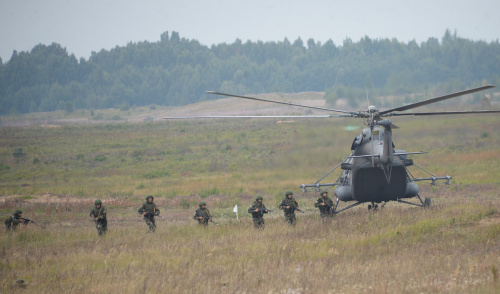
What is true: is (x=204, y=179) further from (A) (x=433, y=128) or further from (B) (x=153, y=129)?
(B) (x=153, y=129)

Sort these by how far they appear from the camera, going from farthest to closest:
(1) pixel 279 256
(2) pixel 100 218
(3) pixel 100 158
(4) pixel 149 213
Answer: (3) pixel 100 158, (4) pixel 149 213, (2) pixel 100 218, (1) pixel 279 256

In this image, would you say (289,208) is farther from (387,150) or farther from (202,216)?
(387,150)

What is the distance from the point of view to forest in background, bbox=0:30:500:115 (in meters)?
119

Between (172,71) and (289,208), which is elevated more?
(172,71)

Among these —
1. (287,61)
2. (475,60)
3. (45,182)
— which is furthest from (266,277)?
(287,61)

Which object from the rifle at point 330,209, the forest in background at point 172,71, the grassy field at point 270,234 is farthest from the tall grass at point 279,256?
the forest in background at point 172,71

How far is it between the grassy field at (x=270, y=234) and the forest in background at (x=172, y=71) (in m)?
56.6

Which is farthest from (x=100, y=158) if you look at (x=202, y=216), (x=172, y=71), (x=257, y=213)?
(x=172, y=71)

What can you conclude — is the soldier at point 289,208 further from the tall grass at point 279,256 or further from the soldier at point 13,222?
the soldier at point 13,222

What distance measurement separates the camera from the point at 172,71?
146m

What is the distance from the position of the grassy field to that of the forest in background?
186ft

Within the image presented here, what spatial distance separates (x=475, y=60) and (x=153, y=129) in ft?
131

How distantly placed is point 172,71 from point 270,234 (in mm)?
131760

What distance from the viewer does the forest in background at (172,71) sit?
11865 cm
